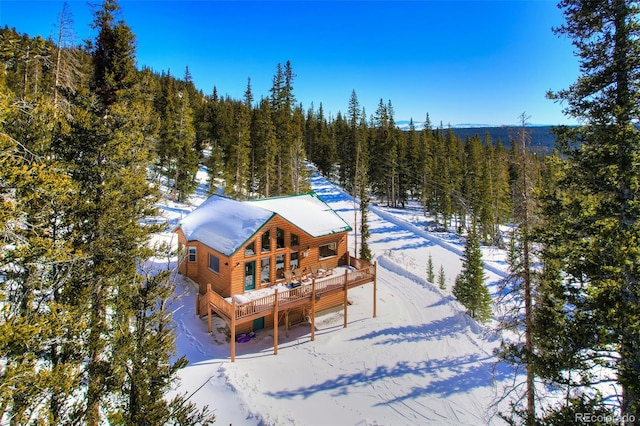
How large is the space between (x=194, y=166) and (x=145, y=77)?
22.3 m

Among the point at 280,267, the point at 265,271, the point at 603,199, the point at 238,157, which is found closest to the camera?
the point at 603,199

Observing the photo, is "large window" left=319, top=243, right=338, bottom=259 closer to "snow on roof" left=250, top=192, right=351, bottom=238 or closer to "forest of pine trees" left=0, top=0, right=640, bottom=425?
"snow on roof" left=250, top=192, right=351, bottom=238

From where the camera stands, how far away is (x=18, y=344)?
5.72 meters

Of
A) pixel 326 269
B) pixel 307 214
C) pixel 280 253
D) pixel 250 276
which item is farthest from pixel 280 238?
pixel 326 269

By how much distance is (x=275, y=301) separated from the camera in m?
16.4

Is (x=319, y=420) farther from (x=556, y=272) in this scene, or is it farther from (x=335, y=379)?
(x=556, y=272)

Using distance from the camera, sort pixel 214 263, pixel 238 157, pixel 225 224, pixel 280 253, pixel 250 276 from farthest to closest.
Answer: pixel 238 157
pixel 225 224
pixel 280 253
pixel 214 263
pixel 250 276

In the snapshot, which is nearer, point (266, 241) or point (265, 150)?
point (266, 241)

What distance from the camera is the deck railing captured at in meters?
15.6

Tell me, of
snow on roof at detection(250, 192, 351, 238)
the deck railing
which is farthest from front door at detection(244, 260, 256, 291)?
snow on roof at detection(250, 192, 351, 238)

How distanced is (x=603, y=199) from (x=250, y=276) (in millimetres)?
15072

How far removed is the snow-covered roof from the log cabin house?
0.17 ft

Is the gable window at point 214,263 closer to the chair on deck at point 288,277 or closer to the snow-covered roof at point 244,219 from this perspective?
the snow-covered roof at point 244,219

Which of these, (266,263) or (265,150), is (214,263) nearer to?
(266,263)
